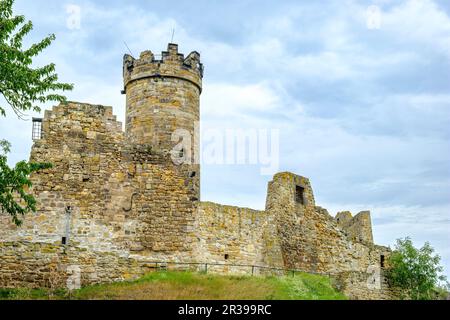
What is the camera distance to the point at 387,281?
34656mm

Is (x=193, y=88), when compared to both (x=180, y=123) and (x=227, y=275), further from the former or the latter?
(x=227, y=275)

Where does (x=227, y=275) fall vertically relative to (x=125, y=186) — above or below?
below

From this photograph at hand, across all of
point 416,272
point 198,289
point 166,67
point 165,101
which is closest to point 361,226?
point 416,272

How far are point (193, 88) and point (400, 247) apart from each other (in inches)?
516

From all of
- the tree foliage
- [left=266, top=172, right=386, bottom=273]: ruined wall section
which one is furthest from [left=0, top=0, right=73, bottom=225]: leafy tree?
[left=266, top=172, right=386, bottom=273]: ruined wall section

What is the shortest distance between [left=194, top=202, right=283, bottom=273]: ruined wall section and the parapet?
6641 millimetres

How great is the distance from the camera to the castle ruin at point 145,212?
2666 cm

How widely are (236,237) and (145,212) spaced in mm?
4392

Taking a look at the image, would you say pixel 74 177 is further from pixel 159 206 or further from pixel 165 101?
pixel 165 101

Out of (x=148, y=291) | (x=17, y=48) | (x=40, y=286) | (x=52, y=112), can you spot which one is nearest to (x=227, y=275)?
(x=148, y=291)

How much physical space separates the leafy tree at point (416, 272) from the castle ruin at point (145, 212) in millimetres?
883

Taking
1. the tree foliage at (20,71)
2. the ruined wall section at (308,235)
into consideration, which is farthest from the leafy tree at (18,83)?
the ruined wall section at (308,235)
